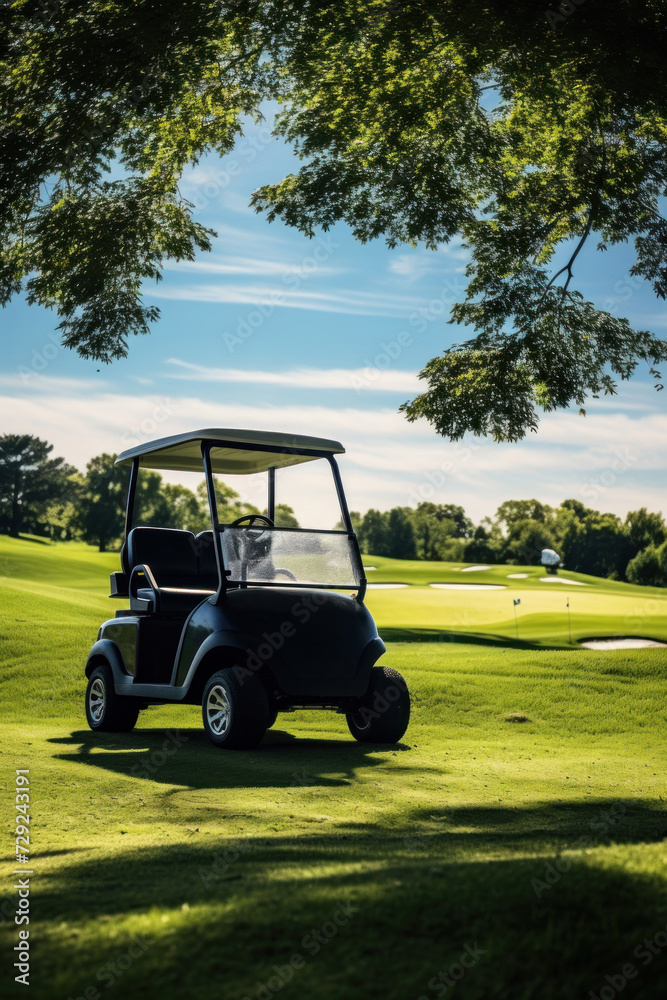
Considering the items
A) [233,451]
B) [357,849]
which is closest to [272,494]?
[233,451]

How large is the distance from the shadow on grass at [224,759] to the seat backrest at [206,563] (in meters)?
1.73

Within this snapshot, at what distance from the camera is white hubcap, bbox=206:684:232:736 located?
8.11m

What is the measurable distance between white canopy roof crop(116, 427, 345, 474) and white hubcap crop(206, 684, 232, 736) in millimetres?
2456

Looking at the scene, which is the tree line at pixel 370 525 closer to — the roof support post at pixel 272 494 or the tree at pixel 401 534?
the tree at pixel 401 534

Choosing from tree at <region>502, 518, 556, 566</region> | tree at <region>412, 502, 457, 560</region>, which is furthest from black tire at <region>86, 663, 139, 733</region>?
tree at <region>412, 502, 457, 560</region>

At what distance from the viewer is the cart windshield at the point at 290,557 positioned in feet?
29.2

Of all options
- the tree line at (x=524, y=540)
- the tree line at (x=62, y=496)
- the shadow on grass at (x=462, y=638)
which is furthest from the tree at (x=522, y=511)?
the shadow on grass at (x=462, y=638)

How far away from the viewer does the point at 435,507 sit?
83.9 metres

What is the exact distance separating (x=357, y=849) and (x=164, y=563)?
612cm

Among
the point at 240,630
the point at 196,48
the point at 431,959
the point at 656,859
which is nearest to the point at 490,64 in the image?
the point at 196,48

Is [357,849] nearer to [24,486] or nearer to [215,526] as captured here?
[215,526]

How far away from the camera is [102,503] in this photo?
7200cm

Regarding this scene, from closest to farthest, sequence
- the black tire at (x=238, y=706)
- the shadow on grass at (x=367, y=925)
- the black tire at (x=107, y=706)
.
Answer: the shadow on grass at (x=367, y=925)
the black tire at (x=238, y=706)
the black tire at (x=107, y=706)

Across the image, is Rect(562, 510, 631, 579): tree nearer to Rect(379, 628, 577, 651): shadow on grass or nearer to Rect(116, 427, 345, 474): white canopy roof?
Rect(379, 628, 577, 651): shadow on grass
